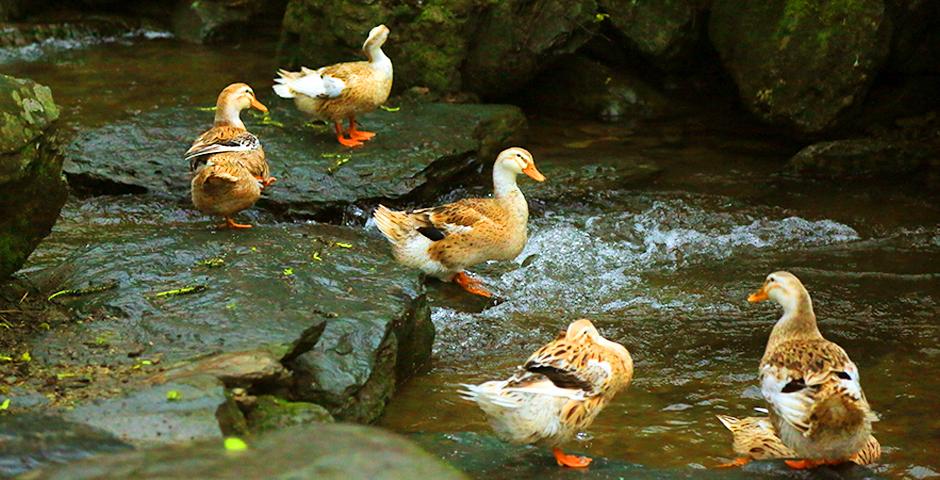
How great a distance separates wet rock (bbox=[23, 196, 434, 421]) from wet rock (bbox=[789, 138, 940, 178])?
5.67 meters

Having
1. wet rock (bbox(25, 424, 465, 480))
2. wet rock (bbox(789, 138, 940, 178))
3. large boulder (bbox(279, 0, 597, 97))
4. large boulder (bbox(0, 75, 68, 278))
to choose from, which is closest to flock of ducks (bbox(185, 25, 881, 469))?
large boulder (bbox(0, 75, 68, 278))

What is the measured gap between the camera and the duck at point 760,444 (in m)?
6.55

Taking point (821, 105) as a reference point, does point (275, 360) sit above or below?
below

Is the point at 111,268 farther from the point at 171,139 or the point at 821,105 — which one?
the point at 821,105

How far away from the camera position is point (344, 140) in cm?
1131

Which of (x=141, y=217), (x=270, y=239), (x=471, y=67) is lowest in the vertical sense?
(x=141, y=217)

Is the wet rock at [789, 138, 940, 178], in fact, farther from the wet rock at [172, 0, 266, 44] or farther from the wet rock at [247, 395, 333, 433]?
the wet rock at [172, 0, 266, 44]

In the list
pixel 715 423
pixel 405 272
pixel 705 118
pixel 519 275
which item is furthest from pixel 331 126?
pixel 715 423

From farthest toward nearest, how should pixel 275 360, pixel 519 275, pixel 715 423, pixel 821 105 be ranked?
pixel 821 105 < pixel 519 275 < pixel 715 423 < pixel 275 360

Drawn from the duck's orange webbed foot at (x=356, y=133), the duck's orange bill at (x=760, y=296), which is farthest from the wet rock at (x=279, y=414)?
the duck's orange webbed foot at (x=356, y=133)

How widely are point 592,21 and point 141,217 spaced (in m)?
5.92

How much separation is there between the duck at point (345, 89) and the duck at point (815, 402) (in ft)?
18.6

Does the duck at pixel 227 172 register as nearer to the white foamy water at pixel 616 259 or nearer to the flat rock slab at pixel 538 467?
the white foamy water at pixel 616 259

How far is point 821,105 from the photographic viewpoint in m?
12.3
